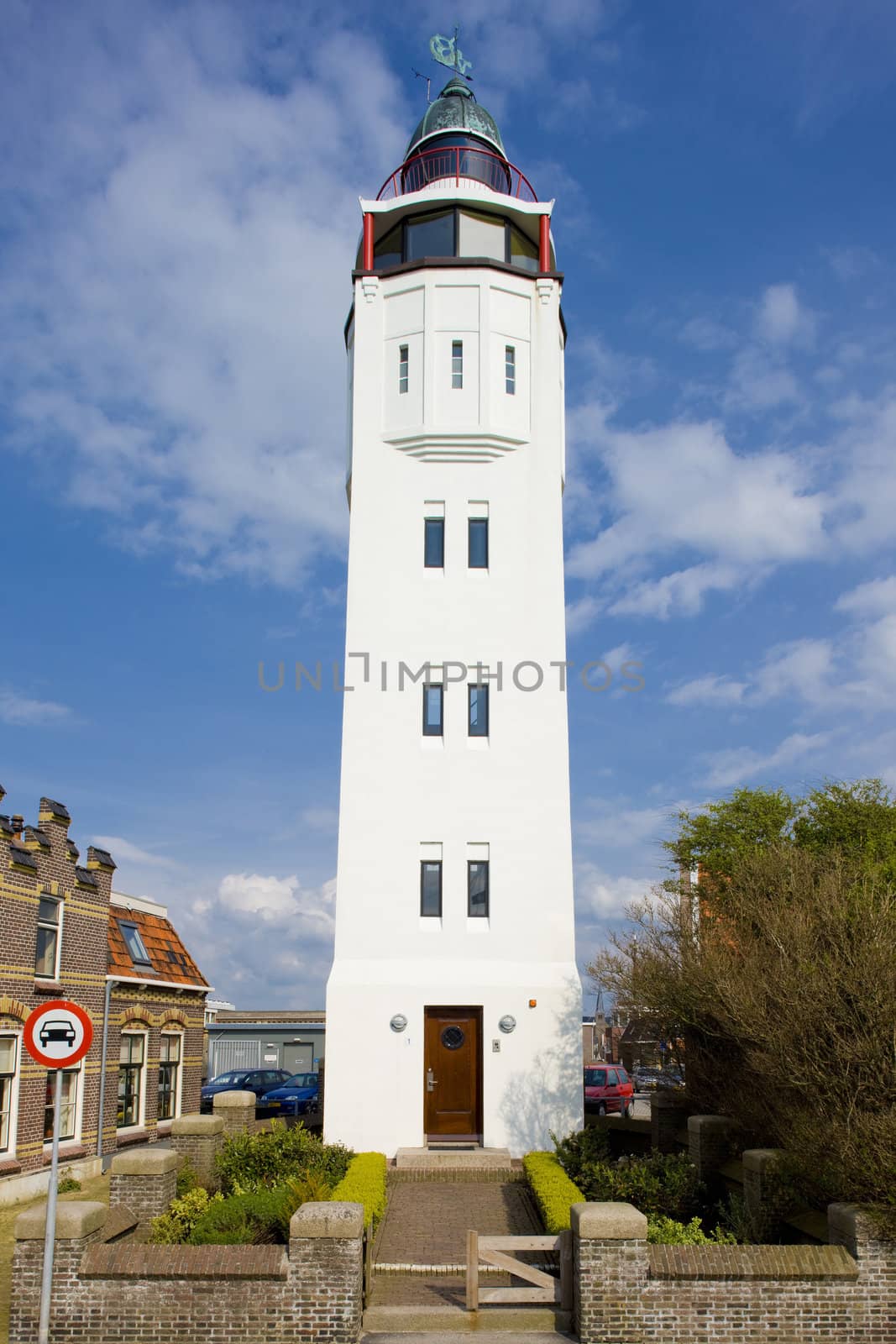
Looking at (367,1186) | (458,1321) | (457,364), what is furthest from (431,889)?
(457,364)

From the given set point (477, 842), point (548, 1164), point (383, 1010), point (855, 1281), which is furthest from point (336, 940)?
point (855, 1281)

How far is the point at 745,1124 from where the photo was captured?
1842 cm

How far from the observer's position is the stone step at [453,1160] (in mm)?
20531

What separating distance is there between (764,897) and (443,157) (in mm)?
20007

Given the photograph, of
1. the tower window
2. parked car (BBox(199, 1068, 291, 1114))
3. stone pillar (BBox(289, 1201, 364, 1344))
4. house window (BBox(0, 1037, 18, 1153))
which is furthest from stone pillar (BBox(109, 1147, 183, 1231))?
parked car (BBox(199, 1068, 291, 1114))

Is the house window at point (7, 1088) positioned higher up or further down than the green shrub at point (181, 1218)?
higher up

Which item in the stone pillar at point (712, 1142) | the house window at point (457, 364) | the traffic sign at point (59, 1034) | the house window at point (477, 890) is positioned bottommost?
the stone pillar at point (712, 1142)

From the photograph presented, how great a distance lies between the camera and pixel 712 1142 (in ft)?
60.3

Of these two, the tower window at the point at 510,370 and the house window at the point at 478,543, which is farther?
the tower window at the point at 510,370

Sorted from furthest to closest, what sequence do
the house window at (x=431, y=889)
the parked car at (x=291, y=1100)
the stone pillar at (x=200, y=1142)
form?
the parked car at (x=291, y=1100) → the house window at (x=431, y=889) → the stone pillar at (x=200, y=1142)

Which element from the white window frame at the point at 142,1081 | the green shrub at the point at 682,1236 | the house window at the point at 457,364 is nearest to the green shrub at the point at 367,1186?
the green shrub at the point at 682,1236

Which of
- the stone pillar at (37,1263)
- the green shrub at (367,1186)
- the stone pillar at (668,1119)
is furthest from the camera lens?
the stone pillar at (668,1119)

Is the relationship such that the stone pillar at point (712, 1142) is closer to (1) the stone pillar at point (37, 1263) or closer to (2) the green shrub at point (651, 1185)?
(2) the green shrub at point (651, 1185)

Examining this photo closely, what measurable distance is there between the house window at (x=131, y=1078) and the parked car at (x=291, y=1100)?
7.22m
